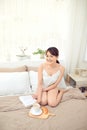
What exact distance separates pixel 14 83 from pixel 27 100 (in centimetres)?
41

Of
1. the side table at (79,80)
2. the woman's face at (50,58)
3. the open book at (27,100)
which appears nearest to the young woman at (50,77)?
the woman's face at (50,58)

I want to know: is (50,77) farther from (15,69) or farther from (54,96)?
(15,69)

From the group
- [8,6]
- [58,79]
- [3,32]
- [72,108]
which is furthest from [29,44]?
[72,108]

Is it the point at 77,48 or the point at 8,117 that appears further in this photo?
the point at 77,48

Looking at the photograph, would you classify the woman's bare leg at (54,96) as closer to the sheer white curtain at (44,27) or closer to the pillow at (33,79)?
the pillow at (33,79)

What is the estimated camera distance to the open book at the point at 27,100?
2137 mm

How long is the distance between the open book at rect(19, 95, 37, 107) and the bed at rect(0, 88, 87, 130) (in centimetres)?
4

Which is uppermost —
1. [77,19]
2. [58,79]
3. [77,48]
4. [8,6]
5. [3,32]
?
[8,6]

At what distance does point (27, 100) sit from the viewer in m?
2.21

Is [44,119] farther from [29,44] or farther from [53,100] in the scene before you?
[29,44]

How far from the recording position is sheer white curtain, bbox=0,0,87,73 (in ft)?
9.59

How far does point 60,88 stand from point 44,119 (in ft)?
2.76

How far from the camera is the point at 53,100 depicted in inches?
86.6

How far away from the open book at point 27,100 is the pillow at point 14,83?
228 millimetres
